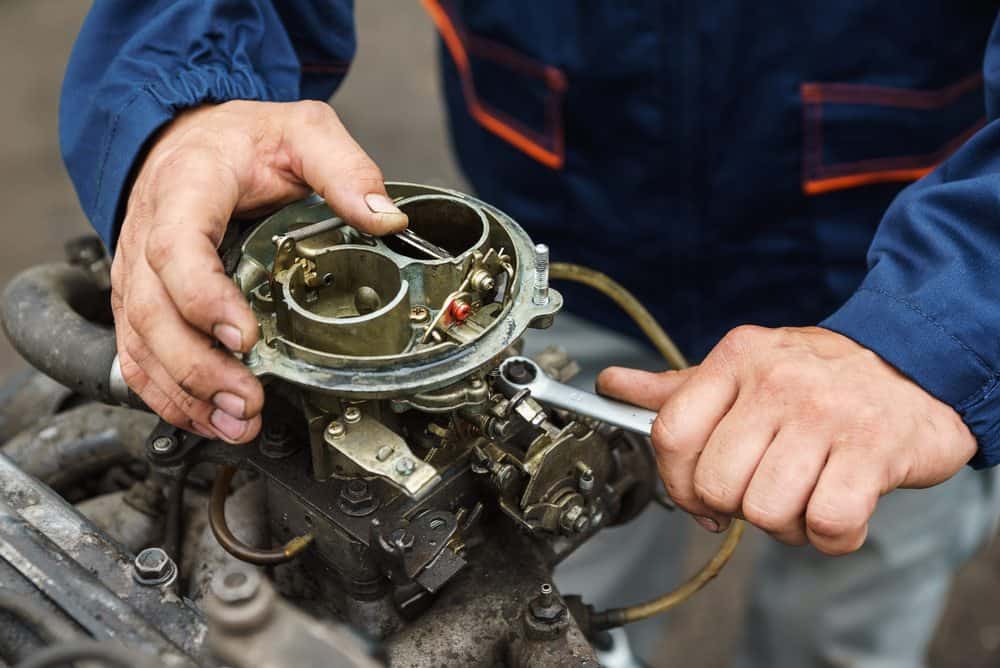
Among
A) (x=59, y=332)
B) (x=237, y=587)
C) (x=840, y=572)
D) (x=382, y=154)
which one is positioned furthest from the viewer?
(x=382, y=154)

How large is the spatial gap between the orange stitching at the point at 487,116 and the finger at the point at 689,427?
81 cm

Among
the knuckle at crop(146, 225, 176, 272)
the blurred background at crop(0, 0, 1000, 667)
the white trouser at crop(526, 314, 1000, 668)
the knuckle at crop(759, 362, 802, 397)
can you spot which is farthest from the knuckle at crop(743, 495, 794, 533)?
the blurred background at crop(0, 0, 1000, 667)

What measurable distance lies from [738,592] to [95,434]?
184 cm

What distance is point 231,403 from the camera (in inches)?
35.7

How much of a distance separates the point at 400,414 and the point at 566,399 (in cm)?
17

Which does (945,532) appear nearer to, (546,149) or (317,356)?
(546,149)

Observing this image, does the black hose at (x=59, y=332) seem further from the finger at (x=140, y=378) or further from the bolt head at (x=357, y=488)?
the bolt head at (x=357, y=488)

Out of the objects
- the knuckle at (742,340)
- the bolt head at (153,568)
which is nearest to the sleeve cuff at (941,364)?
the knuckle at (742,340)

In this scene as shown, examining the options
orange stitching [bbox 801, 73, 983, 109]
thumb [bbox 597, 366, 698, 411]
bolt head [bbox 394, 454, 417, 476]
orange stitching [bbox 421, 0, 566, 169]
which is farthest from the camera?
orange stitching [bbox 421, 0, 566, 169]

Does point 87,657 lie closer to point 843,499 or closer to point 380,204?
point 380,204

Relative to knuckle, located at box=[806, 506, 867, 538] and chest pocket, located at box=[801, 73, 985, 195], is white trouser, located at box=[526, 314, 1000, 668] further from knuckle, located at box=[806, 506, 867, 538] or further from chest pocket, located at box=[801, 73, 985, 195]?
knuckle, located at box=[806, 506, 867, 538]

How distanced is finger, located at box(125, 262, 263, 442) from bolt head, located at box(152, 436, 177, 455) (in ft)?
0.29

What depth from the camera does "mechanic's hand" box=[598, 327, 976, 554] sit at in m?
0.92

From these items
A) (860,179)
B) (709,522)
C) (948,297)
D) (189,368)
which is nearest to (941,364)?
(948,297)
